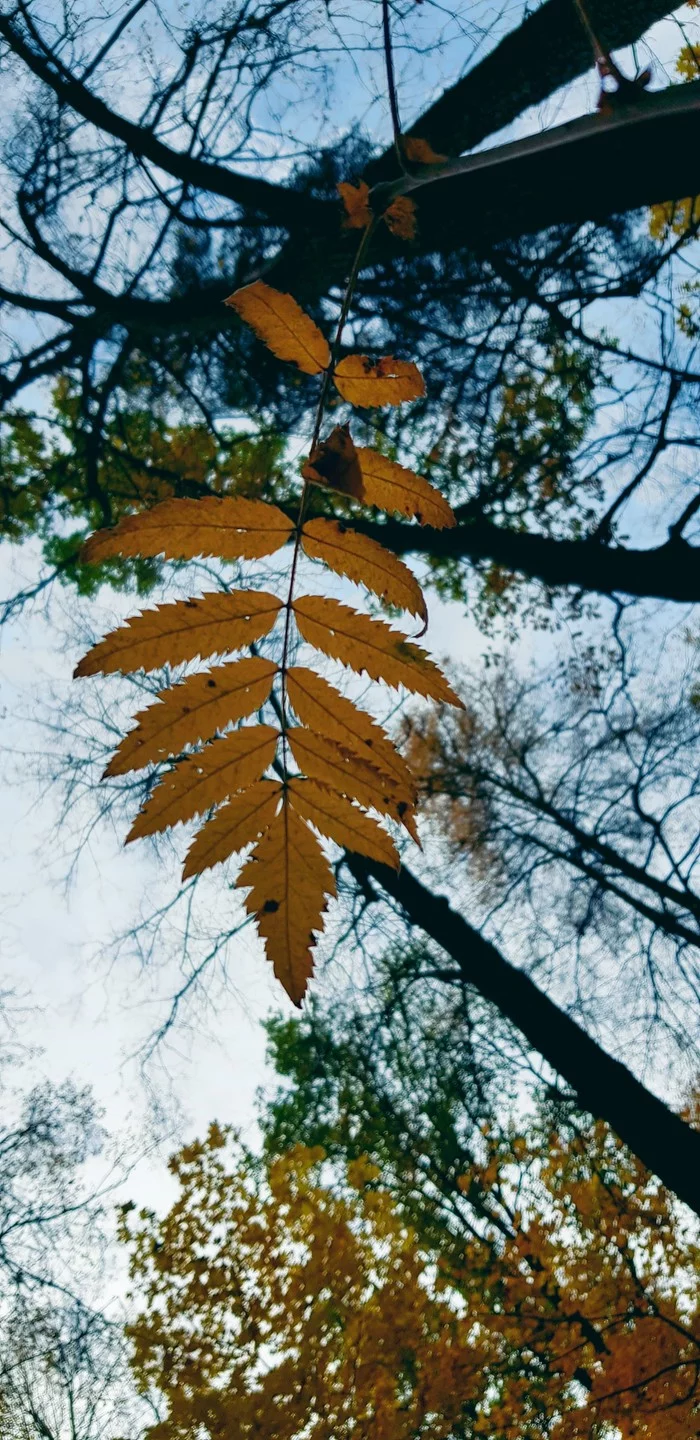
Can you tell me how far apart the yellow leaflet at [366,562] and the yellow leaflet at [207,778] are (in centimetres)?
19

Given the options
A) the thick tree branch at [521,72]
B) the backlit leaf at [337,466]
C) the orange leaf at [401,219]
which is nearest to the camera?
the backlit leaf at [337,466]

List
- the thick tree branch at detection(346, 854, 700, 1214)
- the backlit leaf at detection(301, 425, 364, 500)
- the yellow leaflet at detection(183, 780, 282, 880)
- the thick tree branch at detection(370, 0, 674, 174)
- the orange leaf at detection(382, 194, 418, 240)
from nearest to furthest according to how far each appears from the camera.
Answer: the backlit leaf at detection(301, 425, 364, 500) < the yellow leaflet at detection(183, 780, 282, 880) < the orange leaf at detection(382, 194, 418, 240) < the thick tree branch at detection(370, 0, 674, 174) < the thick tree branch at detection(346, 854, 700, 1214)

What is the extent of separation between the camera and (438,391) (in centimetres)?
511

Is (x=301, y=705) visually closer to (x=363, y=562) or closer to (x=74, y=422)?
(x=363, y=562)

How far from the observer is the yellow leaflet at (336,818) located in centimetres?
74

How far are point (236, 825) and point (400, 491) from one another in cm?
40

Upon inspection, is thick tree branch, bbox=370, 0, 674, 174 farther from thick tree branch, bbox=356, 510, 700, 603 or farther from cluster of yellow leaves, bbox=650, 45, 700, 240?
thick tree branch, bbox=356, 510, 700, 603

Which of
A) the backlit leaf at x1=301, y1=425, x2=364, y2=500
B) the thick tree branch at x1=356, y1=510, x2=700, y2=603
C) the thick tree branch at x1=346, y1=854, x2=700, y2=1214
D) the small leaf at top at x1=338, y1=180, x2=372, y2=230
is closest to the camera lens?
the backlit leaf at x1=301, y1=425, x2=364, y2=500

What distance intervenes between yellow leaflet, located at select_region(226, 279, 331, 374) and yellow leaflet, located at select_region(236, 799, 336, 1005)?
0.49 metres

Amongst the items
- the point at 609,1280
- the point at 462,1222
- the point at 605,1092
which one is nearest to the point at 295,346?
the point at 605,1092

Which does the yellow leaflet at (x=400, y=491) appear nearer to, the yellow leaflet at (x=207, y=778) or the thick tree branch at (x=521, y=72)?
the yellow leaflet at (x=207, y=778)

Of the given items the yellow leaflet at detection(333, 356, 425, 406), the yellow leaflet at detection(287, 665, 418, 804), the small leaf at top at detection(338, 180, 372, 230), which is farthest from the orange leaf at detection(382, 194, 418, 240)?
the yellow leaflet at detection(287, 665, 418, 804)

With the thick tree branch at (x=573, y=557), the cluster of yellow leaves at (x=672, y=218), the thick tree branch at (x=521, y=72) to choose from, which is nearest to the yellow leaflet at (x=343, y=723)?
the thick tree branch at (x=521, y=72)

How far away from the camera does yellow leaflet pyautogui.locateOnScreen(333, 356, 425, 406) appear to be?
761 millimetres
